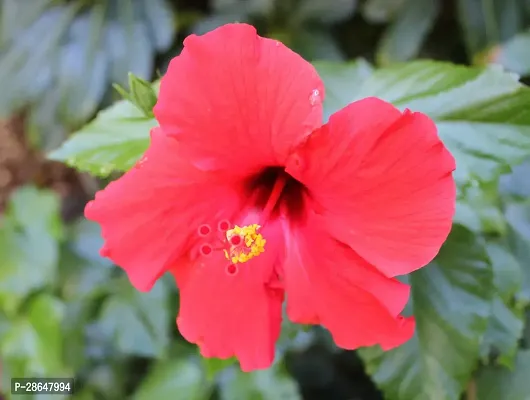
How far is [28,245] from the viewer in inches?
56.4

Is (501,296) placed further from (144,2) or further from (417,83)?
(144,2)

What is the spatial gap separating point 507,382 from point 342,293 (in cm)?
52

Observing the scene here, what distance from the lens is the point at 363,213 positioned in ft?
1.77

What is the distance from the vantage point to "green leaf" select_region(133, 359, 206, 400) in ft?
3.86

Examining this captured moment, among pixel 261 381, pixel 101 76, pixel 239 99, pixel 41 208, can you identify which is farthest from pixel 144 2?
pixel 239 99

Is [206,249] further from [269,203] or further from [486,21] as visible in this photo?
[486,21]

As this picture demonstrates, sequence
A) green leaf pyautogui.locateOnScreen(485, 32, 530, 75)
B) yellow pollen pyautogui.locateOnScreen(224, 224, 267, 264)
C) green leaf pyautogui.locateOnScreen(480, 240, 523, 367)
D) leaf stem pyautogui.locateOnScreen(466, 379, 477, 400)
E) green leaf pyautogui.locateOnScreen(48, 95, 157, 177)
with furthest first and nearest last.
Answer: green leaf pyautogui.locateOnScreen(485, 32, 530, 75)
leaf stem pyautogui.locateOnScreen(466, 379, 477, 400)
green leaf pyautogui.locateOnScreen(480, 240, 523, 367)
green leaf pyautogui.locateOnScreen(48, 95, 157, 177)
yellow pollen pyautogui.locateOnScreen(224, 224, 267, 264)

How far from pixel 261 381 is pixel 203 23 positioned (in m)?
0.96

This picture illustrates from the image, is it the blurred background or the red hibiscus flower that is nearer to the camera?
the red hibiscus flower

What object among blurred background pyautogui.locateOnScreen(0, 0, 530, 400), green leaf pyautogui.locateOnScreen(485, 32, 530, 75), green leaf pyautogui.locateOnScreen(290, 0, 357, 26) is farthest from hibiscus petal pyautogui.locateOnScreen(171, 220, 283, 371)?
green leaf pyautogui.locateOnScreen(290, 0, 357, 26)

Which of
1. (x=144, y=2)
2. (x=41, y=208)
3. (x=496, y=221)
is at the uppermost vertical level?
(x=144, y=2)

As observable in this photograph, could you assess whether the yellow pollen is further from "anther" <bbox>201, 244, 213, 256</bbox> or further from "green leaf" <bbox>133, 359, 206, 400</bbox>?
"green leaf" <bbox>133, 359, 206, 400</bbox>

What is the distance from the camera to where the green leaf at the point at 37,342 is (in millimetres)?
1279

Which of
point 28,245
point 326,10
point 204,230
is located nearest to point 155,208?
point 204,230
